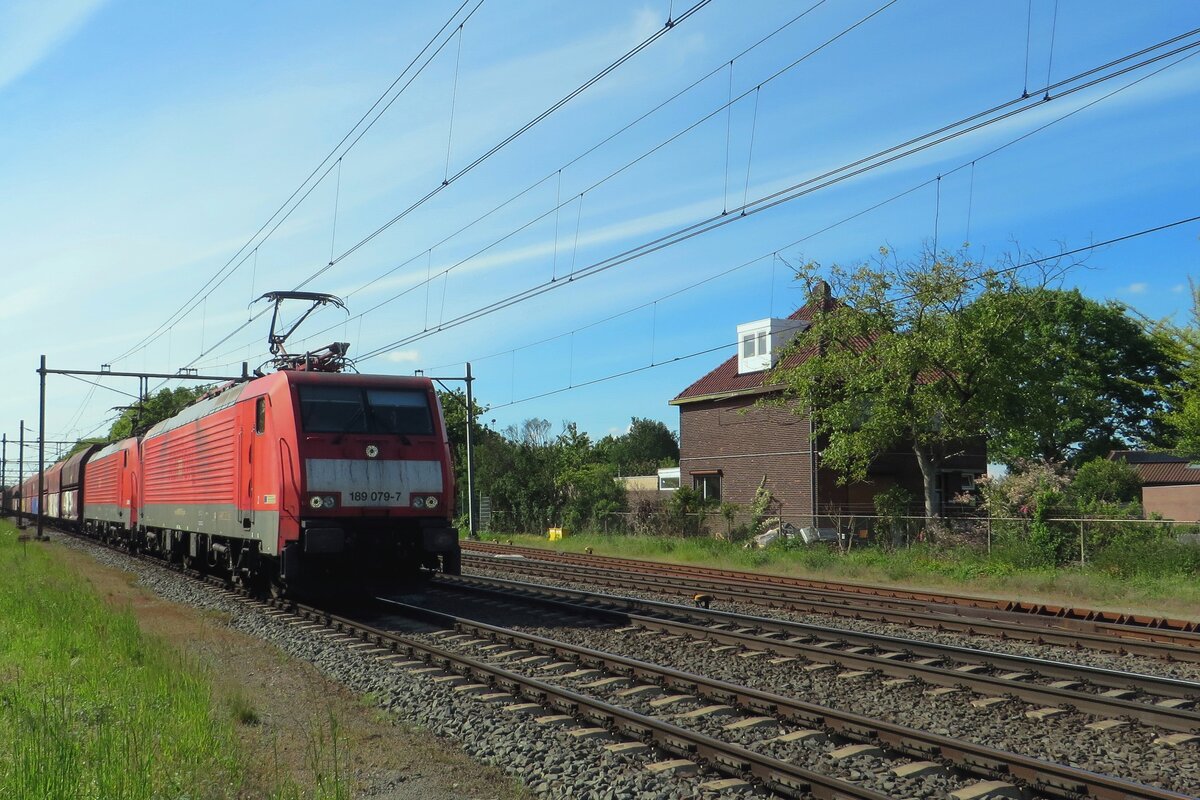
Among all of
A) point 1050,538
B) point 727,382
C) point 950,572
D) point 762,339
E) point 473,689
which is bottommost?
point 950,572

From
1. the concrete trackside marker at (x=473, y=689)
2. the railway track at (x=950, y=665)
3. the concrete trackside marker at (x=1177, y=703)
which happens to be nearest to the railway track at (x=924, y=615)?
the railway track at (x=950, y=665)

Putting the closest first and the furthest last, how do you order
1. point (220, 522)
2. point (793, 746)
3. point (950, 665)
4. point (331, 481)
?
1. point (793, 746)
2. point (950, 665)
3. point (331, 481)
4. point (220, 522)

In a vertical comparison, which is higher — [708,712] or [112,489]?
[112,489]

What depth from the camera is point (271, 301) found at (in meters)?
19.5

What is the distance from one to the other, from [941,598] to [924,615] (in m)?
3.12

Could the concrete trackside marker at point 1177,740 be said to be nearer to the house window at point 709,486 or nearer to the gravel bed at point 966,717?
the gravel bed at point 966,717

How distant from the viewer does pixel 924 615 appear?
13.3 m

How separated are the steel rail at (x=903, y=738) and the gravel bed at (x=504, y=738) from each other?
3.75ft

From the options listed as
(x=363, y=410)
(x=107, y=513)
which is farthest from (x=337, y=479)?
(x=107, y=513)

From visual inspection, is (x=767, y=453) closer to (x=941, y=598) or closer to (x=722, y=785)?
(x=941, y=598)

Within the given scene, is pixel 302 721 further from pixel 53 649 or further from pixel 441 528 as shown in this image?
pixel 441 528

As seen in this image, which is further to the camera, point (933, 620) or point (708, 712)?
point (933, 620)

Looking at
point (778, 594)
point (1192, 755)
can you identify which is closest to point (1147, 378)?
point (778, 594)

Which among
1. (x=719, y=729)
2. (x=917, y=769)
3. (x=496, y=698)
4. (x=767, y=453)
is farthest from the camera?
(x=767, y=453)
